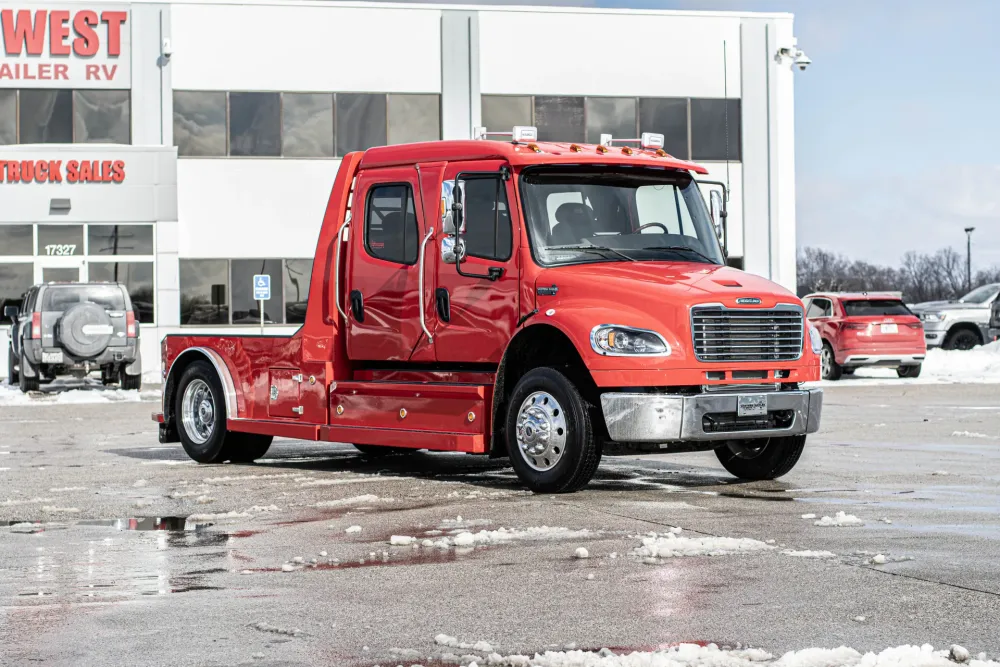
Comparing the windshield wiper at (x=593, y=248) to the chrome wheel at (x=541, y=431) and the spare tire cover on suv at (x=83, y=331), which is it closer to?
the chrome wheel at (x=541, y=431)

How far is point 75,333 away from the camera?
2712 centimetres

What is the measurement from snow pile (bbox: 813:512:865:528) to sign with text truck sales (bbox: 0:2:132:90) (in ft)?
107

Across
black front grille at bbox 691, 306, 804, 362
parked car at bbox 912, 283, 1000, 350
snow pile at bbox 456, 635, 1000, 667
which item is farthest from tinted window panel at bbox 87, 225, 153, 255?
snow pile at bbox 456, 635, 1000, 667

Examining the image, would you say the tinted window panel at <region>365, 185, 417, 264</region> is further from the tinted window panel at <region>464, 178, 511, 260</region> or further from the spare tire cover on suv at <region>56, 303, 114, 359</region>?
the spare tire cover on suv at <region>56, 303, 114, 359</region>

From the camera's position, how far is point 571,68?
133ft

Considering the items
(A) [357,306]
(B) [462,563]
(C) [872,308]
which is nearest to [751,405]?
(A) [357,306]

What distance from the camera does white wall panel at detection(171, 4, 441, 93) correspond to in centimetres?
3872

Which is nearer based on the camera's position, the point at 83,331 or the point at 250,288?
the point at 83,331

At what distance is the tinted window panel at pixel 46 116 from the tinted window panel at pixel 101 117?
0.20m

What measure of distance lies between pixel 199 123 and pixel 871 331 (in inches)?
713

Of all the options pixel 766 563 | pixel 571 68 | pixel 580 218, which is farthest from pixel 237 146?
pixel 766 563

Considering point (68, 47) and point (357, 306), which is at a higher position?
point (68, 47)

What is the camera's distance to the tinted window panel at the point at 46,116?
38.5 m

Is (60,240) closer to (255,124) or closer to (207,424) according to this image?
(255,124)
